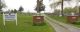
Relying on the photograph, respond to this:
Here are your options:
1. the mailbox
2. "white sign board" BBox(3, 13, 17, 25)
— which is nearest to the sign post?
"white sign board" BBox(3, 13, 17, 25)

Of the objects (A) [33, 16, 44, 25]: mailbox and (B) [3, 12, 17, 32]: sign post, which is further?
(A) [33, 16, 44, 25]: mailbox

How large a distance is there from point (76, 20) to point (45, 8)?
1045mm

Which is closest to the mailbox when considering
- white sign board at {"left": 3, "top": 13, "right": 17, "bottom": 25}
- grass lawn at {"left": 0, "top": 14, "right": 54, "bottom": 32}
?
grass lawn at {"left": 0, "top": 14, "right": 54, "bottom": 32}

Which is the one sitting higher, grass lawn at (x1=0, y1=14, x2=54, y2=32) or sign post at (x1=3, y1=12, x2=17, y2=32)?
sign post at (x1=3, y1=12, x2=17, y2=32)

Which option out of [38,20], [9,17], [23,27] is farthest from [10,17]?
[38,20]

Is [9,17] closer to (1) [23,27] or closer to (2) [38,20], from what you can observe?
(1) [23,27]

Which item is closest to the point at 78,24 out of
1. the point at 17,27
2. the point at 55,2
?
the point at 55,2

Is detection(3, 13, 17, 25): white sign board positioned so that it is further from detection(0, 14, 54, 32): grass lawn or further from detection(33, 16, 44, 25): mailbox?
detection(33, 16, 44, 25): mailbox

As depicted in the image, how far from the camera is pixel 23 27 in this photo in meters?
8.01

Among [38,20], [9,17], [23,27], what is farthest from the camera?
[38,20]

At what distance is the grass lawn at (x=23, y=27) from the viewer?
25.8 ft

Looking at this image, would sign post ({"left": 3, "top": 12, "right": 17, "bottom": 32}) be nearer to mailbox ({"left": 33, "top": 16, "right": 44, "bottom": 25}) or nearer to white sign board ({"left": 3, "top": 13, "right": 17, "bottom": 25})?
white sign board ({"left": 3, "top": 13, "right": 17, "bottom": 25})

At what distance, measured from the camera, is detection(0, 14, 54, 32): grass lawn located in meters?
7.88

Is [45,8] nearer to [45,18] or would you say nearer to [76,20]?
[45,18]
